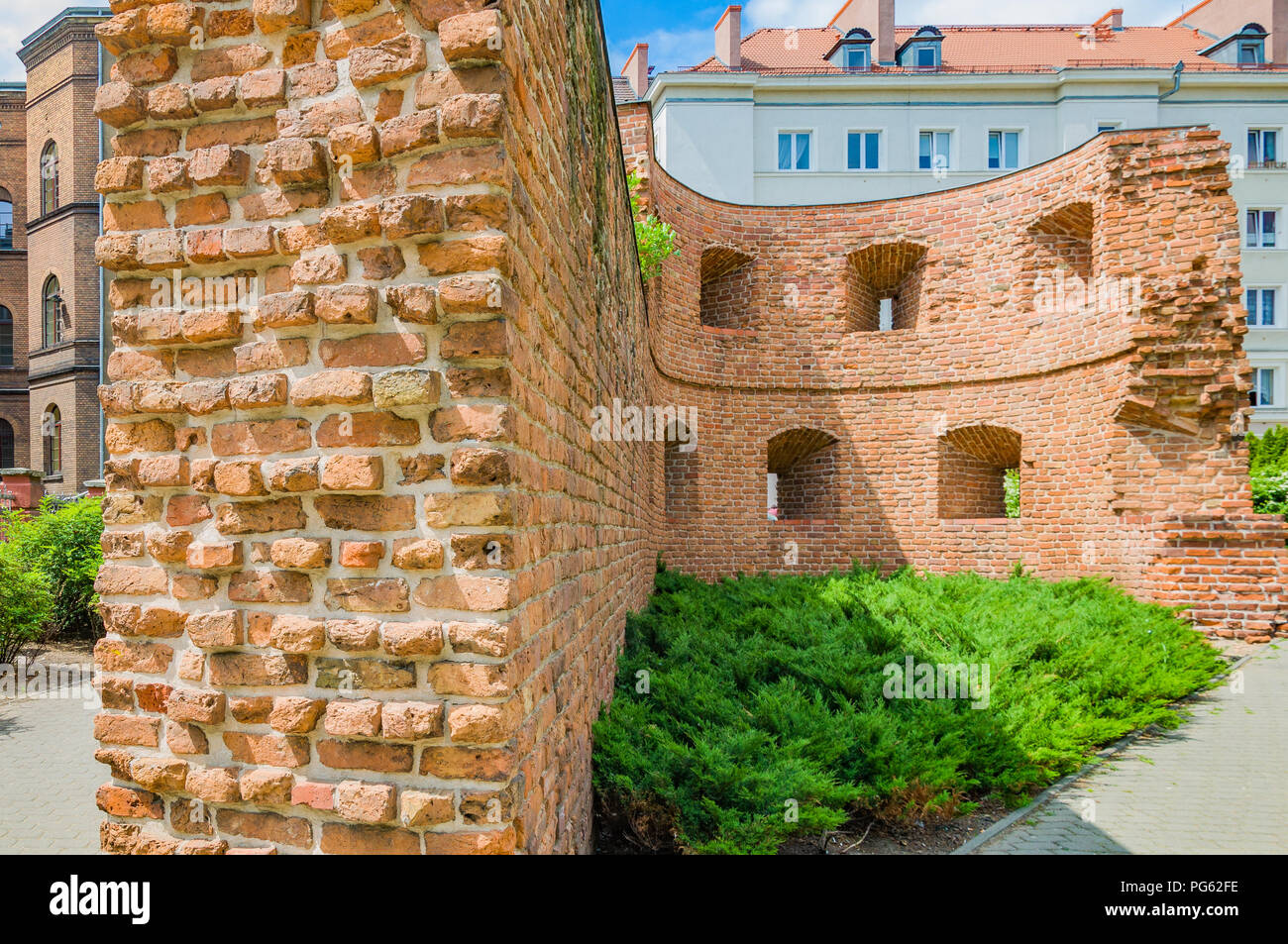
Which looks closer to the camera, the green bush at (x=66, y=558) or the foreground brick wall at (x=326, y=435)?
the foreground brick wall at (x=326, y=435)

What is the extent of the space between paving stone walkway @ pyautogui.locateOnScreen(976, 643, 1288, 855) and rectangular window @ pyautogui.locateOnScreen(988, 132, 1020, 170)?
70.9 ft

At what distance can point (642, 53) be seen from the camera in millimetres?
24219

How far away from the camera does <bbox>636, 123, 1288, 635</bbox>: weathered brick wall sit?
980 cm

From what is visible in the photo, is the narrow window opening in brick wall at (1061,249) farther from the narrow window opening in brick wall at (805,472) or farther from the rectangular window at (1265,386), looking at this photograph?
the rectangular window at (1265,386)

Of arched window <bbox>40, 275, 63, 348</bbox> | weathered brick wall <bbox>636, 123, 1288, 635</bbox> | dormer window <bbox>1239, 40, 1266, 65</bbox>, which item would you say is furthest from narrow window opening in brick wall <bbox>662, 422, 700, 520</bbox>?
dormer window <bbox>1239, 40, 1266, 65</bbox>

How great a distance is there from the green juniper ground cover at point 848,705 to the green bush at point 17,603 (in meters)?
7.04

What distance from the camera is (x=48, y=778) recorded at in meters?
4.82

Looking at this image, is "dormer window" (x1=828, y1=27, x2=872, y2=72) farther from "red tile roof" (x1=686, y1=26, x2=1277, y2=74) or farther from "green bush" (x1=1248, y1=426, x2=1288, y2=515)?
"green bush" (x1=1248, y1=426, x2=1288, y2=515)

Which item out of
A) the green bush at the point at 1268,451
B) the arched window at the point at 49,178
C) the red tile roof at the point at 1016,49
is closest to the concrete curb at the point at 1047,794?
the green bush at the point at 1268,451

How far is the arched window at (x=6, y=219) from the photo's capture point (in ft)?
80.3

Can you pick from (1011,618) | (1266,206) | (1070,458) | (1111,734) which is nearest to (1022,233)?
(1070,458)

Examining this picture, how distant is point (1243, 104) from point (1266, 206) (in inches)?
138

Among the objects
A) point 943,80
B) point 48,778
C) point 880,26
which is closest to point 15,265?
point 48,778

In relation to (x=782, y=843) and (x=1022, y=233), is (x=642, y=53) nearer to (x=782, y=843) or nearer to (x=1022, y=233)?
(x=1022, y=233)
